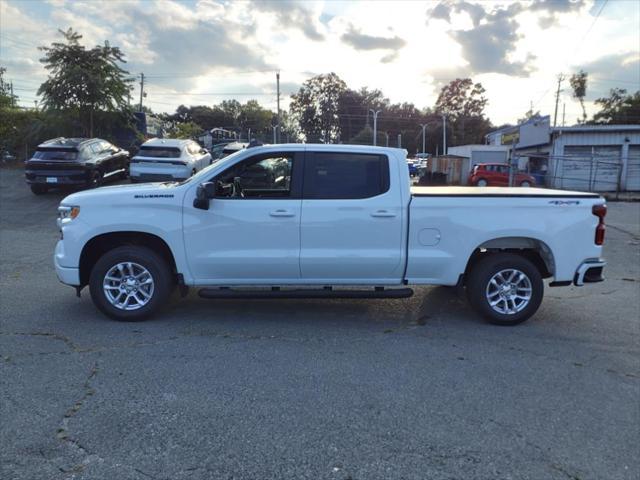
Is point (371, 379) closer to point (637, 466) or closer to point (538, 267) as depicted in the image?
point (637, 466)

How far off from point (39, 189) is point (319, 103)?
207 ft

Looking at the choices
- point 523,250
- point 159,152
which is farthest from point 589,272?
point 159,152

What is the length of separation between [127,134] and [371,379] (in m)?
22.1

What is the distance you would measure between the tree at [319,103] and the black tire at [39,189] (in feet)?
188

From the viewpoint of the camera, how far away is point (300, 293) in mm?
5594

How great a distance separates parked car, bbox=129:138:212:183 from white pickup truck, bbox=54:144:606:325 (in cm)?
959

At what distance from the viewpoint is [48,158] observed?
49.1ft

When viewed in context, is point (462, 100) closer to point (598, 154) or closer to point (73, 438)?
point (598, 154)

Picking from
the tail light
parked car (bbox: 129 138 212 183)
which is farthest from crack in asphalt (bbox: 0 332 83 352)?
parked car (bbox: 129 138 212 183)

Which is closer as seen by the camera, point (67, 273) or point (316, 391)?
point (316, 391)

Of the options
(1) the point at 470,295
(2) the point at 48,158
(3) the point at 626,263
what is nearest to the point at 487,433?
(1) the point at 470,295

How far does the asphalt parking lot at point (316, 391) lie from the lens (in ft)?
10.3

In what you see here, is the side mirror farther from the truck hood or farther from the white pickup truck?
the truck hood

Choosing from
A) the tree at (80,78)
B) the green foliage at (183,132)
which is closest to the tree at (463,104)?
the green foliage at (183,132)
